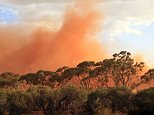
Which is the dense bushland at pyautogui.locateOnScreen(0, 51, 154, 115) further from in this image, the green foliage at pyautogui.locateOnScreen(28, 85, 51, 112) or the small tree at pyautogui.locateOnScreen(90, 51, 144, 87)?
the small tree at pyautogui.locateOnScreen(90, 51, 144, 87)

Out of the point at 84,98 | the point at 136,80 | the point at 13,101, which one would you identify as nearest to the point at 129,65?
the point at 136,80

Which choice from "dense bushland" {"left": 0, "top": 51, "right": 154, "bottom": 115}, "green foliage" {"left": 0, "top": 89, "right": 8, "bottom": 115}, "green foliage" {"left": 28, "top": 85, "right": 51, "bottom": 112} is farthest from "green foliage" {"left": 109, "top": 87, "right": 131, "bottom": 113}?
"green foliage" {"left": 0, "top": 89, "right": 8, "bottom": 115}

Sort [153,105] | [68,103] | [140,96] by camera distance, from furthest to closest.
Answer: [68,103]
[140,96]
[153,105]

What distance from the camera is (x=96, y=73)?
97.1m

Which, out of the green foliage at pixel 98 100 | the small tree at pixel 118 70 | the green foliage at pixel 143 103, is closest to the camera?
the green foliage at pixel 143 103

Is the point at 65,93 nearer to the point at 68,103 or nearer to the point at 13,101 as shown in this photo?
the point at 68,103

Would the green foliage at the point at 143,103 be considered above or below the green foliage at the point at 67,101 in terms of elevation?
below

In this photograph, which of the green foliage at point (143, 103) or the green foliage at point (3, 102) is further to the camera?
the green foliage at point (3, 102)

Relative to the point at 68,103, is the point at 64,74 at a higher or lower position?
higher

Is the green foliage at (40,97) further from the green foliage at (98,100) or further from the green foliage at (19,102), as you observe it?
the green foliage at (98,100)

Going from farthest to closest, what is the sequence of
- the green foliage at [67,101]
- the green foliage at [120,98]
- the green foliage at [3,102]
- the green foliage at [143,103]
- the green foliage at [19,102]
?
the green foliage at [67,101] → the green foliage at [120,98] → the green foliage at [19,102] → the green foliage at [3,102] → the green foliage at [143,103]

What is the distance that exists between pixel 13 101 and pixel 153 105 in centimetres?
2211

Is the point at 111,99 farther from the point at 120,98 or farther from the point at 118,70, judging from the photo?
the point at 118,70

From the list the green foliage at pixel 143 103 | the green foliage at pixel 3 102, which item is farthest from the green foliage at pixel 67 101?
the green foliage at pixel 143 103
